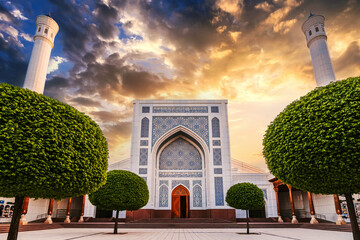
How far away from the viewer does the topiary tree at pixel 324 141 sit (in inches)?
148

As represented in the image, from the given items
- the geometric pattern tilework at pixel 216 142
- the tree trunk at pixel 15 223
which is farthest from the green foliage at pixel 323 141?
the geometric pattern tilework at pixel 216 142

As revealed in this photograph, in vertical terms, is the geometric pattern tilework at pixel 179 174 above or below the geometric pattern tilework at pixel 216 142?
below

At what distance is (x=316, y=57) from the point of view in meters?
15.4

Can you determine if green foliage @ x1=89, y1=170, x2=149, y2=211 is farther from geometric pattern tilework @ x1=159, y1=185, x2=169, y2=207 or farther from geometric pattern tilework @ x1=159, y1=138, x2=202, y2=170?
geometric pattern tilework @ x1=159, y1=138, x2=202, y2=170

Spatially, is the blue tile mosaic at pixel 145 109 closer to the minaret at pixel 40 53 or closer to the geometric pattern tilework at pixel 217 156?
the geometric pattern tilework at pixel 217 156

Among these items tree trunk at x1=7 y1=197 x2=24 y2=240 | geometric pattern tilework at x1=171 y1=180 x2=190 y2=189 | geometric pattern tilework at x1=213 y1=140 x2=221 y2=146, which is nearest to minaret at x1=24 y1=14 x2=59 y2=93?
geometric pattern tilework at x1=171 y1=180 x2=190 y2=189

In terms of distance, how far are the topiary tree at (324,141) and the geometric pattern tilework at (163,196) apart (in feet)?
45.0

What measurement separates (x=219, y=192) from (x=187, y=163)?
3201 millimetres

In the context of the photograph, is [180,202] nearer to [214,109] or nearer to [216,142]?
[216,142]

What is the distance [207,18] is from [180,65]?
3.88m

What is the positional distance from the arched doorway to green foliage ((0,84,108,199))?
44.8 ft

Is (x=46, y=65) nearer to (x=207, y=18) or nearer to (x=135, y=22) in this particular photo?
(x=135, y=22)

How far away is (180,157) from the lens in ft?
61.5

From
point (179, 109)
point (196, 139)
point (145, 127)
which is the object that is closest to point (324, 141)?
point (196, 139)
